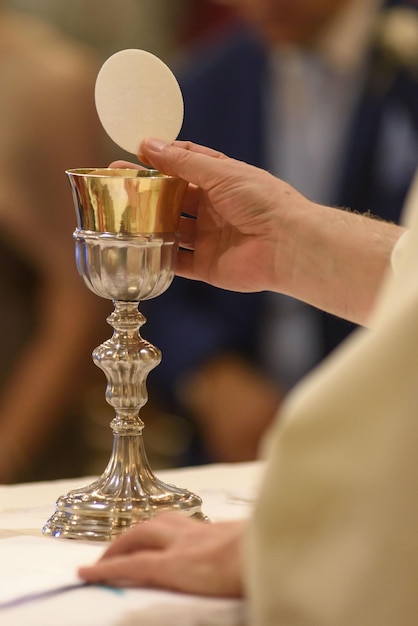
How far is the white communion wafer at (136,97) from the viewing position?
3.14ft

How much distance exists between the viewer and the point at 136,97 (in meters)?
0.96

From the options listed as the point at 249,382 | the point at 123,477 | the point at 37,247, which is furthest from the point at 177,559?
the point at 37,247

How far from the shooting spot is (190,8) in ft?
11.2

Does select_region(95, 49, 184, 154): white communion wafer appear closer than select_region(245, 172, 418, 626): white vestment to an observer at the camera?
No

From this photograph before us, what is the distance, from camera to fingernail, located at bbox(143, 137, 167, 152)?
959 mm

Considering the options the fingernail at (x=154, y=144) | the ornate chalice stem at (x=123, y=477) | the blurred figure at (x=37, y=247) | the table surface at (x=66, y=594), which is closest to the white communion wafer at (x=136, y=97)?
the fingernail at (x=154, y=144)

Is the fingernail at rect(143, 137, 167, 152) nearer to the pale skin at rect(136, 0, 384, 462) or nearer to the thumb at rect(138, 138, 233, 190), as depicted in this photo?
the thumb at rect(138, 138, 233, 190)

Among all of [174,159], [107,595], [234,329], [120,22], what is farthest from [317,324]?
[120,22]

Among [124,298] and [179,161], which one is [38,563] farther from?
[179,161]

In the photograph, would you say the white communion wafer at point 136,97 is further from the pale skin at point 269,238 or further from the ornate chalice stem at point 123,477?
the ornate chalice stem at point 123,477

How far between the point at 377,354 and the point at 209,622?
8.1 inches

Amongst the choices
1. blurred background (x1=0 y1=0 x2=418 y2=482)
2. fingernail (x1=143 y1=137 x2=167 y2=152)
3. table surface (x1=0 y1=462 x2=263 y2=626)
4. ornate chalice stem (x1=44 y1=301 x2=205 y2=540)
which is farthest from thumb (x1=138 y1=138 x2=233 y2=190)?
blurred background (x1=0 y1=0 x2=418 y2=482)

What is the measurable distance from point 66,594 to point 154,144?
0.38 metres

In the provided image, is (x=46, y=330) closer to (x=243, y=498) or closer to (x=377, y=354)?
(x=243, y=498)
